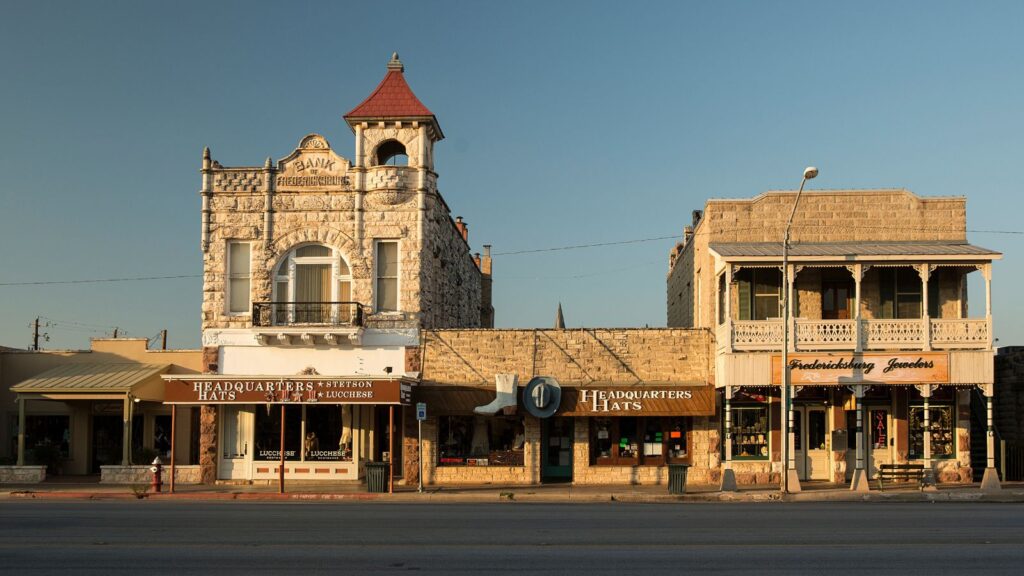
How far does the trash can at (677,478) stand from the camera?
27312 millimetres

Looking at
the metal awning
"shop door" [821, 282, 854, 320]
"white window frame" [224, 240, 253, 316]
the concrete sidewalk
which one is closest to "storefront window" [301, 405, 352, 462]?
the concrete sidewalk

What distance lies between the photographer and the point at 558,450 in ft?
103

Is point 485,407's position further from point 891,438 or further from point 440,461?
point 891,438

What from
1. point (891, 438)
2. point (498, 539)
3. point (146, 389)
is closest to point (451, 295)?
point (146, 389)

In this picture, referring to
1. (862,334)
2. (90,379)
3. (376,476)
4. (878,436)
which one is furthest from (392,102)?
(878,436)

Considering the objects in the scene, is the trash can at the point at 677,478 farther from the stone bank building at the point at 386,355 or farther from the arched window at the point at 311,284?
the arched window at the point at 311,284

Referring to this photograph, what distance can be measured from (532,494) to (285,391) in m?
7.86

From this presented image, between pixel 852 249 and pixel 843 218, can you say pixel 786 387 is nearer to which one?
pixel 852 249

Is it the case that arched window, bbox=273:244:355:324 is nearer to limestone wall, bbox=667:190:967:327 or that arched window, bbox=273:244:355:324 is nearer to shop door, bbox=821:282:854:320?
limestone wall, bbox=667:190:967:327

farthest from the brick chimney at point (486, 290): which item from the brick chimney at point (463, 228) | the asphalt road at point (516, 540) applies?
the asphalt road at point (516, 540)

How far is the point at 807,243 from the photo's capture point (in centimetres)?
3005

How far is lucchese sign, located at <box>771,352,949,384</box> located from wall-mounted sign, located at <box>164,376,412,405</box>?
11.1 m

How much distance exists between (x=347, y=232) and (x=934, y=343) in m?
17.6

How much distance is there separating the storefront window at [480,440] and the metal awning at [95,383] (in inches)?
403
